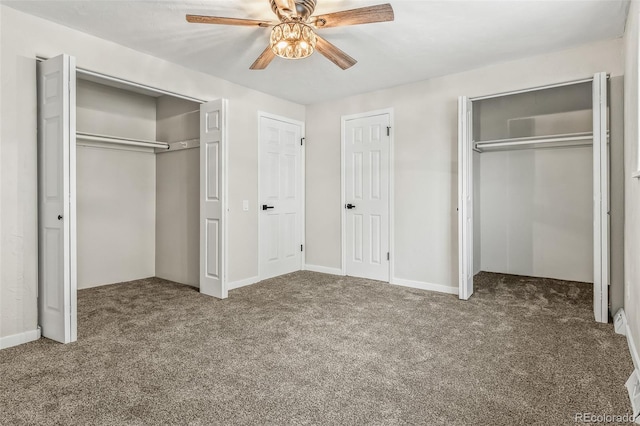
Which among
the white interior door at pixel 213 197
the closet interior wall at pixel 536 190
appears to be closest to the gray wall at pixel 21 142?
the white interior door at pixel 213 197

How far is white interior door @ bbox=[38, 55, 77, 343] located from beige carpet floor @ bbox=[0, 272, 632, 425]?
0.83ft

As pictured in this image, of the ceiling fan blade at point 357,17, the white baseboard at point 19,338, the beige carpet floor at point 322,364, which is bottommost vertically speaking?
the beige carpet floor at point 322,364

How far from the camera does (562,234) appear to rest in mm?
4898

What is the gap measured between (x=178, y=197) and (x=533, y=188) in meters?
5.07

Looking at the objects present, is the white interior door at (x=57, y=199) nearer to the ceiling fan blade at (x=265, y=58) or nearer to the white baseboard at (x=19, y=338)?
the white baseboard at (x=19, y=338)

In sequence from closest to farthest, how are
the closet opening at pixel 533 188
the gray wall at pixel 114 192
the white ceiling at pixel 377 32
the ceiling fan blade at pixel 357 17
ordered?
the ceiling fan blade at pixel 357 17 < the white ceiling at pixel 377 32 < the gray wall at pixel 114 192 < the closet opening at pixel 533 188

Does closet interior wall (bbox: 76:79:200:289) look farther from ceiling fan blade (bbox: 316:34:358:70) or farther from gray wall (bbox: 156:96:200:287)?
ceiling fan blade (bbox: 316:34:358:70)

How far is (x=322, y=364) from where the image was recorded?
240 cm

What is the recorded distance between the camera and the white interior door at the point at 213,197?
156 inches

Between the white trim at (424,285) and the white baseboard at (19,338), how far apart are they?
3.77m

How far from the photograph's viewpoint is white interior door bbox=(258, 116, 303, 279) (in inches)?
195

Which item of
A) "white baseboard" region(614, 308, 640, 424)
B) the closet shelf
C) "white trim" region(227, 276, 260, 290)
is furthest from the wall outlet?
"white trim" region(227, 276, 260, 290)

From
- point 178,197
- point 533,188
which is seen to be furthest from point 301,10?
point 533,188

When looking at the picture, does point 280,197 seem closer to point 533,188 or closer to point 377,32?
point 377,32
